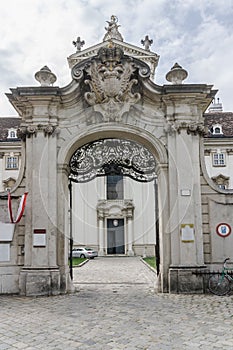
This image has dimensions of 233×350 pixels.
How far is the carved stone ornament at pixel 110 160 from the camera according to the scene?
1187 centimetres

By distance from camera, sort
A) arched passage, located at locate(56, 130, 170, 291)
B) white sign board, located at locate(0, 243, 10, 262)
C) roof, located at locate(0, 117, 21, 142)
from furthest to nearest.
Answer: roof, located at locate(0, 117, 21, 142) → arched passage, located at locate(56, 130, 170, 291) → white sign board, located at locate(0, 243, 10, 262)

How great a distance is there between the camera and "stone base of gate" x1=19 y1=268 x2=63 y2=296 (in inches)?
391

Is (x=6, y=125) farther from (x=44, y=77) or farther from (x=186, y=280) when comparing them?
(x=186, y=280)

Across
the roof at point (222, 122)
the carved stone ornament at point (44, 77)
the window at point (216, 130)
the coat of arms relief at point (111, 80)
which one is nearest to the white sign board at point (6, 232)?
the coat of arms relief at point (111, 80)

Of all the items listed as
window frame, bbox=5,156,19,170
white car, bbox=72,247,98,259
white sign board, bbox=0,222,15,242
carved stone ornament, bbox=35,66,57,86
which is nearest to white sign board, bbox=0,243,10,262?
white sign board, bbox=0,222,15,242

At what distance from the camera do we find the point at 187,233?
1031cm

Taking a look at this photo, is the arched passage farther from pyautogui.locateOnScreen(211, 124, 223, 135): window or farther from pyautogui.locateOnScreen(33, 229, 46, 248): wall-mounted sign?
pyautogui.locateOnScreen(211, 124, 223, 135): window

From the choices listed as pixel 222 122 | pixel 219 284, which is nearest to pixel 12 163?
pixel 222 122

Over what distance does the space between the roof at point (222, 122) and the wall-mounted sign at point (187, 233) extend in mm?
20698

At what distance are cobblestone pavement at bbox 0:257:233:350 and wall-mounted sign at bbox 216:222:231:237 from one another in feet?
A: 5.34

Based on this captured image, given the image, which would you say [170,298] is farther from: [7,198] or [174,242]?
[7,198]

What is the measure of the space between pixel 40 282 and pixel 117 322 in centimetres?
348

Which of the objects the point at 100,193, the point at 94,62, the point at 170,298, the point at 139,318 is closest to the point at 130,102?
the point at 94,62

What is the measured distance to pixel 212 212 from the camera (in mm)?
10633
